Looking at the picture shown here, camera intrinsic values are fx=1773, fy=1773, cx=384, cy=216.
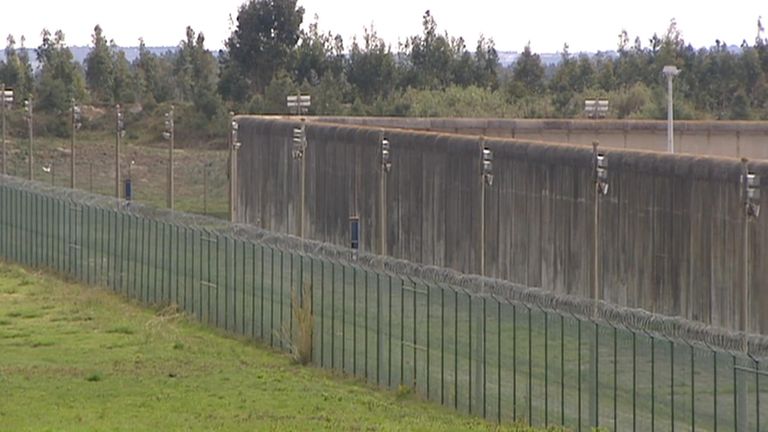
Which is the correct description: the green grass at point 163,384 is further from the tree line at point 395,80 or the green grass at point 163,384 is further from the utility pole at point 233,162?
the tree line at point 395,80

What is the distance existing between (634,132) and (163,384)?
3525cm

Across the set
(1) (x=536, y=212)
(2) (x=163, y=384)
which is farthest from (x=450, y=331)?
(1) (x=536, y=212)

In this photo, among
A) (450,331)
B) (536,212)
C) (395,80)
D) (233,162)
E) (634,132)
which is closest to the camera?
(450,331)

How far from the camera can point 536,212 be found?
41.3 meters

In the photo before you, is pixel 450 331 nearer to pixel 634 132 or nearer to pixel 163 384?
pixel 163 384

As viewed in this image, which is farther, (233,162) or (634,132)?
(634,132)

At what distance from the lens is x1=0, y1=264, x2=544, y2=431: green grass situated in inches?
997

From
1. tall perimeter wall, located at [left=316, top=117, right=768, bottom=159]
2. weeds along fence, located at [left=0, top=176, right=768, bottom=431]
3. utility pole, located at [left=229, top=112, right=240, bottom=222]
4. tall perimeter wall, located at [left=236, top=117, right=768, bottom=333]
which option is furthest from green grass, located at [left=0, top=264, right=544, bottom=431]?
tall perimeter wall, located at [left=316, top=117, right=768, bottom=159]

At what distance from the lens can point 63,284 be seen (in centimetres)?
4475

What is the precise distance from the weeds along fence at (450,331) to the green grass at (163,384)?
1.80ft

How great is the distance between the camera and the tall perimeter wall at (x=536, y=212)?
33.7m

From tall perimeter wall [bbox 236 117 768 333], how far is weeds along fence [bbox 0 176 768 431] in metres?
5.18

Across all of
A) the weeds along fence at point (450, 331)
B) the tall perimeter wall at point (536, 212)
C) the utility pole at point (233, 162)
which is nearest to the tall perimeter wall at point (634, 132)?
the utility pole at point (233, 162)

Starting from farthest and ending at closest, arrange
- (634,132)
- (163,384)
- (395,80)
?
(395,80), (634,132), (163,384)
